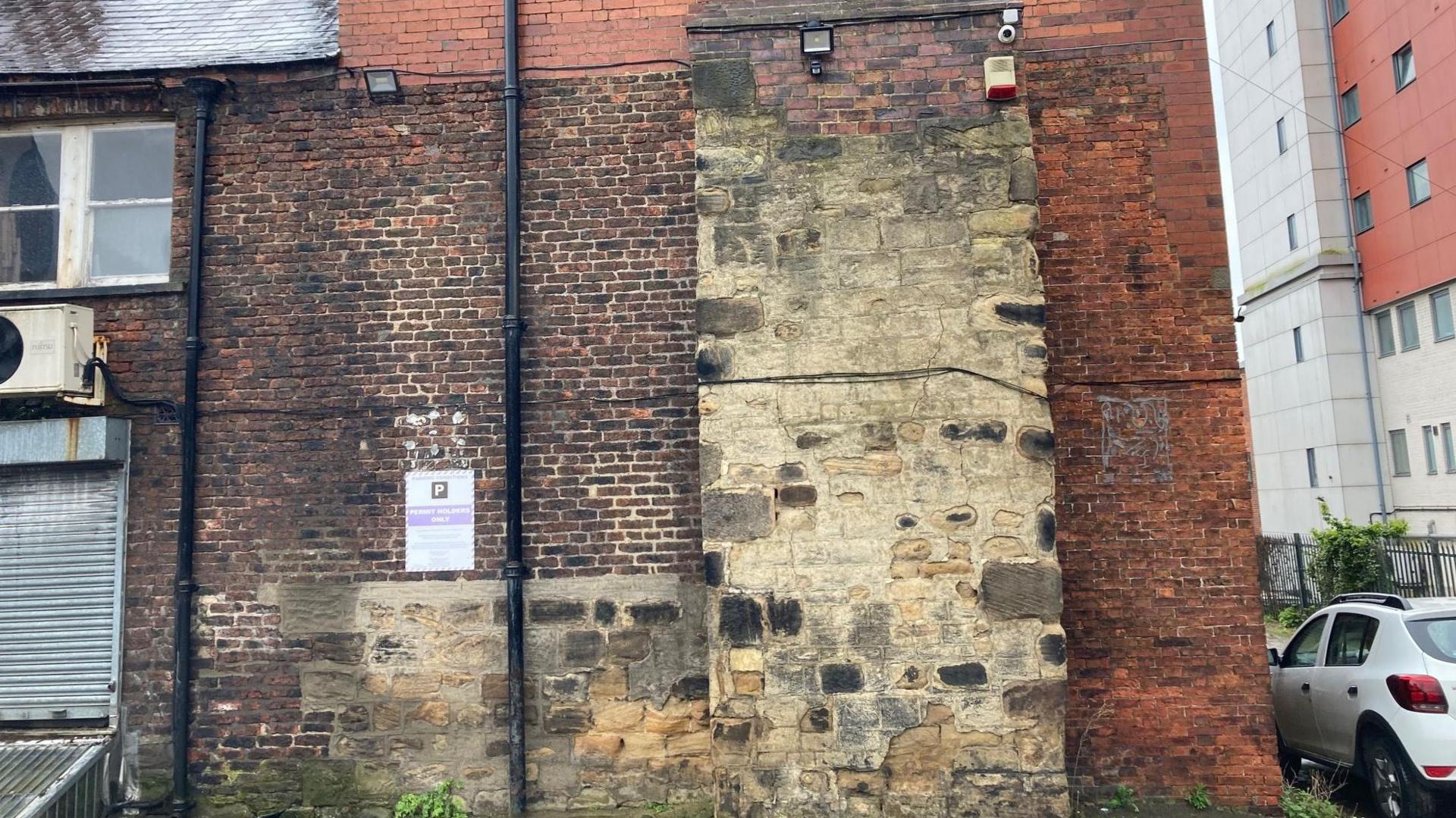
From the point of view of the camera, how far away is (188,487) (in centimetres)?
643

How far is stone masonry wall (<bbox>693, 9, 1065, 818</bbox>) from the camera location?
536 centimetres

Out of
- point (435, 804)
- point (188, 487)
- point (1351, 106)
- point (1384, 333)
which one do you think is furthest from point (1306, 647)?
point (1351, 106)

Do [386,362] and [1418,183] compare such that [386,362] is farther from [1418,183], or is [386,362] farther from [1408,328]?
[1408,328]

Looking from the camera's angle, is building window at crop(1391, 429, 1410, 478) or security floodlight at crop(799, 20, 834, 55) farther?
building window at crop(1391, 429, 1410, 478)

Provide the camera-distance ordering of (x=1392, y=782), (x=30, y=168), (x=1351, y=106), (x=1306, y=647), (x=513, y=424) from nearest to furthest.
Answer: (x=1392, y=782) → (x=513, y=424) → (x=30, y=168) → (x=1306, y=647) → (x=1351, y=106)

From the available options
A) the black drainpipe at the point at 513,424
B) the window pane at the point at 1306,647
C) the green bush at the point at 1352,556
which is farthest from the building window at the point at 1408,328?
the black drainpipe at the point at 513,424

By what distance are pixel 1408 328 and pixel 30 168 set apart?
24.5 metres

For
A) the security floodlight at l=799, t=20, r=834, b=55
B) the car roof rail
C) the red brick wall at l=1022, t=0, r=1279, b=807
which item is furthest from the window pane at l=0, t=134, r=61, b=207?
the car roof rail

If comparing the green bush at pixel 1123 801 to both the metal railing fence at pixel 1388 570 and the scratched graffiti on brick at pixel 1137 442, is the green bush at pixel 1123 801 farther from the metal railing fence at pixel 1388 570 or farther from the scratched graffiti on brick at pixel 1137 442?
the metal railing fence at pixel 1388 570

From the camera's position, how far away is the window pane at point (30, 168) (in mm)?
6957

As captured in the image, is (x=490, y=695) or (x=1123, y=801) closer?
(x=1123, y=801)

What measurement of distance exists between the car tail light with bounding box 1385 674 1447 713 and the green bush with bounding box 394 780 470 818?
6116 millimetres

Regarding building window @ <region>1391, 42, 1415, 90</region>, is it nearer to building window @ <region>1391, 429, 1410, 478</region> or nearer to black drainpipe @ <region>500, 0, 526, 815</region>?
building window @ <region>1391, 429, 1410, 478</region>

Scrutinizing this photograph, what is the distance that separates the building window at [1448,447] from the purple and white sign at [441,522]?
21.2 meters
